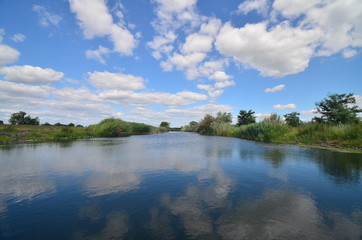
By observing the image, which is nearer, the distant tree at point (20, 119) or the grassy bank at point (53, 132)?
the grassy bank at point (53, 132)

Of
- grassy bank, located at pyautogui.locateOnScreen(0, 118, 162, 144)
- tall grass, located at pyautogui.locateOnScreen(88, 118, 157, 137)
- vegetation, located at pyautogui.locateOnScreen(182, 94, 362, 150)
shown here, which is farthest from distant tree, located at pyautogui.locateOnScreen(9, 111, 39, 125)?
vegetation, located at pyautogui.locateOnScreen(182, 94, 362, 150)

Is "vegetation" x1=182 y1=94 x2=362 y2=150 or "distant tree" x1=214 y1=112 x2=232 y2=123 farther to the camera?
"distant tree" x1=214 y1=112 x2=232 y2=123

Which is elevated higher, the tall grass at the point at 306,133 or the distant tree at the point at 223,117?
the distant tree at the point at 223,117

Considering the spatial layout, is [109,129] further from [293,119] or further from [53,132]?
[293,119]

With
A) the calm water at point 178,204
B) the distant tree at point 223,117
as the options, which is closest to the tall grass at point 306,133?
the calm water at point 178,204

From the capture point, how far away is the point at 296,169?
1059 centimetres

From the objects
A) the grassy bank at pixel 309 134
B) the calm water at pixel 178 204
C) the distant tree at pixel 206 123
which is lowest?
the calm water at pixel 178 204

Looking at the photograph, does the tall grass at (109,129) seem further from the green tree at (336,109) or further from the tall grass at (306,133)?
the green tree at (336,109)

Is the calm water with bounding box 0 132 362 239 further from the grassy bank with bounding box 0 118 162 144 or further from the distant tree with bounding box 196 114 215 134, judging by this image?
the distant tree with bounding box 196 114 215 134

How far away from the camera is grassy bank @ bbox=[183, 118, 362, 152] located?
19609 millimetres

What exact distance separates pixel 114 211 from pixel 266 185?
6330 millimetres

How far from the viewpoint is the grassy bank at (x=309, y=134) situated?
19609 mm

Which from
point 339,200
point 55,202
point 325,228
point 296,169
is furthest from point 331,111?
point 55,202

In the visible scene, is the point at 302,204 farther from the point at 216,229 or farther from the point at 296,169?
the point at 296,169
